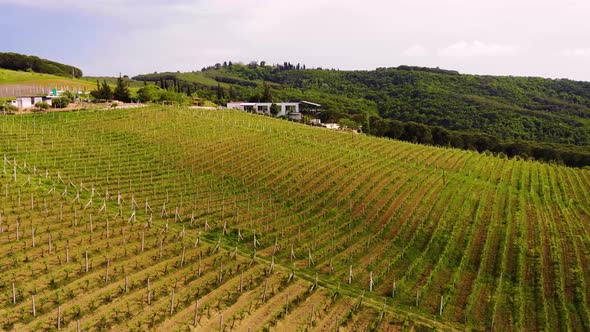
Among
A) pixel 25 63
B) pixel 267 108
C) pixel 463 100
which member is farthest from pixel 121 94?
pixel 463 100

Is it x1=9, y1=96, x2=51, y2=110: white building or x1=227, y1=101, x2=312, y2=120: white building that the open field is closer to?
x1=9, y1=96, x2=51, y2=110: white building

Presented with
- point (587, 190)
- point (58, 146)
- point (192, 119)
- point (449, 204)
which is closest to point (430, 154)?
point (587, 190)

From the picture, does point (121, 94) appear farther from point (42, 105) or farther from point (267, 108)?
point (267, 108)

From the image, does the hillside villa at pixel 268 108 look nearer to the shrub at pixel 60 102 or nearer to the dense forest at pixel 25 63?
the shrub at pixel 60 102

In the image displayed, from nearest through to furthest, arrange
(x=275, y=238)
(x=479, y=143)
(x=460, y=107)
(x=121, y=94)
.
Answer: (x=275, y=238), (x=121, y=94), (x=479, y=143), (x=460, y=107)

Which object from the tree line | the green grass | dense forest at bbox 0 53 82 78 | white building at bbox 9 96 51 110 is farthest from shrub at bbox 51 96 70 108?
dense forest at bbox 0 53 82 78

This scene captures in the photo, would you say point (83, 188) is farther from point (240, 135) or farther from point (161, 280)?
point (240, 135)
